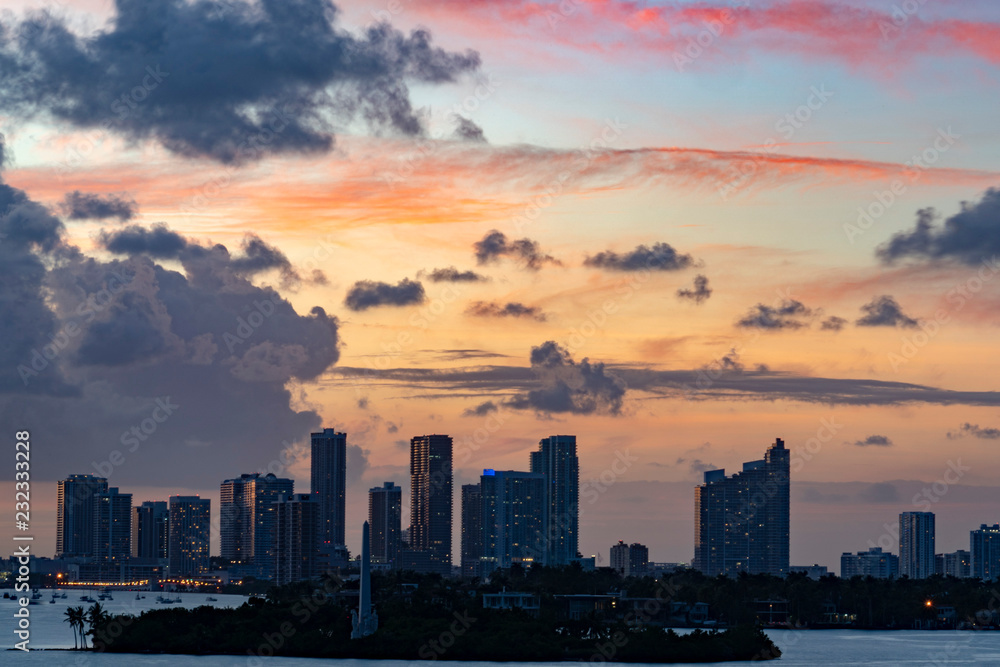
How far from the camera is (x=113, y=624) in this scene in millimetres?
136375

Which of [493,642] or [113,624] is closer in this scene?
[493,642]

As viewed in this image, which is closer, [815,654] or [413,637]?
[413,637]

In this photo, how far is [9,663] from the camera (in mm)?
125625

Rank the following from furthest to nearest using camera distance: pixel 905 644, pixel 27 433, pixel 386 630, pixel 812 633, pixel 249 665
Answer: pixel 812 633 < pixel 905 644 < pixel 386 630 < pixel 249 665 < pixel 27 433

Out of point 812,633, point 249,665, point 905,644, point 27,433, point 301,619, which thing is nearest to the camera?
point 27,433

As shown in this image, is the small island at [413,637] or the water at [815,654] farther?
the small island at [413,637]

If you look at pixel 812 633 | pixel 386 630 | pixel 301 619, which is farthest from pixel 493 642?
pixel 812 633

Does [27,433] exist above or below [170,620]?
above

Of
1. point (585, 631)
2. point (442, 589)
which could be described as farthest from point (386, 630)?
point (442, 589)

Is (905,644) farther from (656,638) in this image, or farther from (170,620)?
(170,620)

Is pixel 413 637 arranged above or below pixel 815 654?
above

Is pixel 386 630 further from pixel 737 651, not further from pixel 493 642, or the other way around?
pixel 737 651

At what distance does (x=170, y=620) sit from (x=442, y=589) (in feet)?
155

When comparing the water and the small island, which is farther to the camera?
the small island
